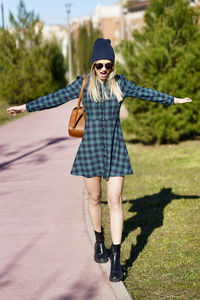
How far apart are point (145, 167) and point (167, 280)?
18.9 feet

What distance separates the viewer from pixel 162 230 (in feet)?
19.4

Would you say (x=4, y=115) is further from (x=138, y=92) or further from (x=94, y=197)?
(x=138, y=92)

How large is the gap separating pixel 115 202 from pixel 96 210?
1.18ft

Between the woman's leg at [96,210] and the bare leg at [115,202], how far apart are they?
0.16 metres

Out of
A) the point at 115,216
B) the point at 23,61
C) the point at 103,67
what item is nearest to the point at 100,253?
the point at 115,216

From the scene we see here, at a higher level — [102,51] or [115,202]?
[102,51]

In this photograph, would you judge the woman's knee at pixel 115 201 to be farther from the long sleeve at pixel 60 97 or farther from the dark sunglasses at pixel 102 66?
the dark sunglasses at pixel 102 66

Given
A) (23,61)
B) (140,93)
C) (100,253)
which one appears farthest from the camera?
(23,61)

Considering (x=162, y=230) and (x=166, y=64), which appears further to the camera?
(x=166, y=64)

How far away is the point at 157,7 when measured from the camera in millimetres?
11875

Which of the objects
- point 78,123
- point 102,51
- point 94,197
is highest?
point 102,51

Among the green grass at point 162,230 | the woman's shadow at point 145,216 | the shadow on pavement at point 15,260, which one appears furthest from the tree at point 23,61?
the shadow on pavement at point 15,260

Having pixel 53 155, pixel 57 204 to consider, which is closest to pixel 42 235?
pixel 57 204

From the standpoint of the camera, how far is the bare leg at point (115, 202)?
4211mm
